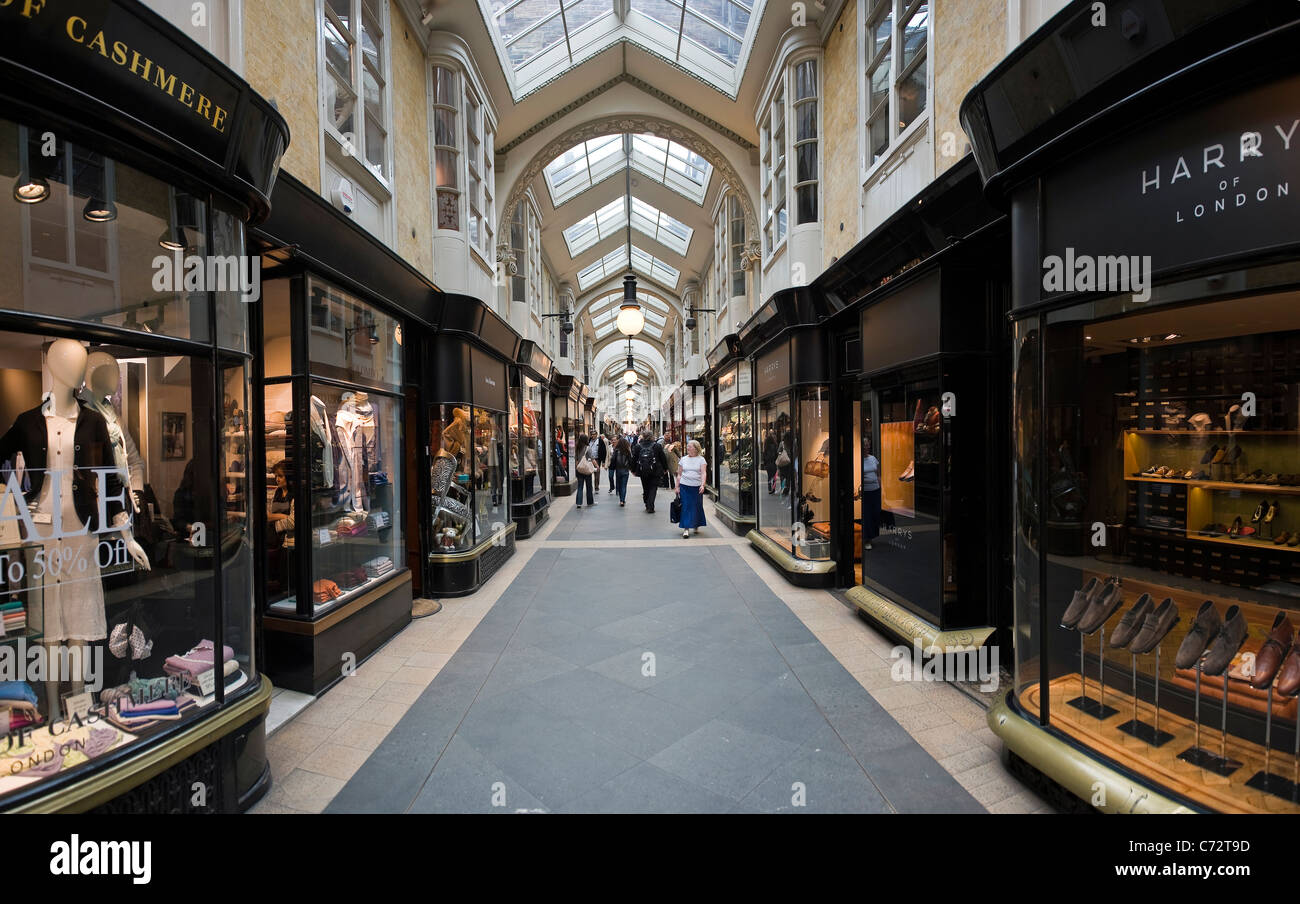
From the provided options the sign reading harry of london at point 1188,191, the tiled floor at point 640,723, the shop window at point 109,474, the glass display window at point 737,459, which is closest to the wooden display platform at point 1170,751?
the tiled floor at point 640,723

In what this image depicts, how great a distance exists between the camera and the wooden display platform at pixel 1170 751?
7.47ft

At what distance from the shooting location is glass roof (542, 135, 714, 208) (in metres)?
14.2

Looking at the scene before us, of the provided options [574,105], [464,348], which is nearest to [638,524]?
[464,348]

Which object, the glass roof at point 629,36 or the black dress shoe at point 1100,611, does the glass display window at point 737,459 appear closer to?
the glass roof at point 629,36

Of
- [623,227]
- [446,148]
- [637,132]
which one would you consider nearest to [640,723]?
[446,148]

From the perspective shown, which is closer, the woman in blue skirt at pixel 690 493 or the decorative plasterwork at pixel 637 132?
the woman in blue skirt at pixel 690 493

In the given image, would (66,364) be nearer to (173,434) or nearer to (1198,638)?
(173,434)

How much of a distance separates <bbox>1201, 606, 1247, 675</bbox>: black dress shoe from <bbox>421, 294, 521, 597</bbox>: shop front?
629 cm

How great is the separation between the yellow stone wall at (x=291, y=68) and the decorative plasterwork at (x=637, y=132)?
5.99 metres

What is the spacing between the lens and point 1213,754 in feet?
8.52

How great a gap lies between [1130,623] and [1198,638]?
11.0 inches

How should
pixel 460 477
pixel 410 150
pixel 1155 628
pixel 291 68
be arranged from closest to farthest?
pixel 1155 628, pixel 291 68, pixel 410 150, pixel 460 477

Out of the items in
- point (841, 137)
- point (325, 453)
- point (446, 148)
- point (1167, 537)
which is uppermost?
point (446, 148)

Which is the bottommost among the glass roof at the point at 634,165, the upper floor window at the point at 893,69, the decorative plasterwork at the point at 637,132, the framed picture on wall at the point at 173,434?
the framed picture on wall at the point at 173,434
